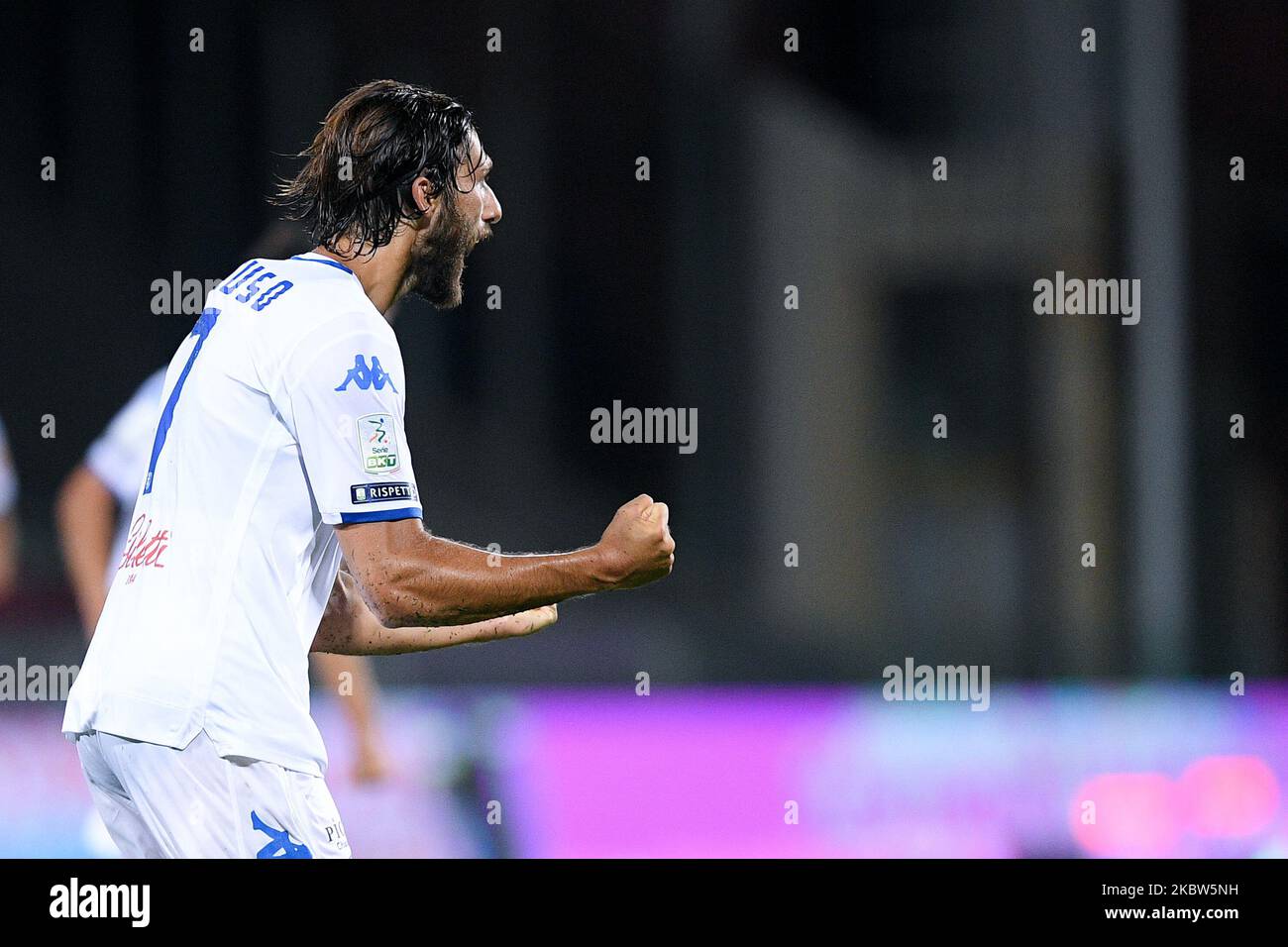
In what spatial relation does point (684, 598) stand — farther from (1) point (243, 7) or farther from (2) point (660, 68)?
(1) point (243, 7)

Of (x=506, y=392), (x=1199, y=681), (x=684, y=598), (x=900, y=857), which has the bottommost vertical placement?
(x=900, y=857)

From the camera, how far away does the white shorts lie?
189 centimetres

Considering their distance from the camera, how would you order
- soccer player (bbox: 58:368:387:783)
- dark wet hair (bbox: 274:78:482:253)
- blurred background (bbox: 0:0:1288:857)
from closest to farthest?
dark wet hair (bbox: 274:78:482:253) < soccer player (bbox: 58:368:387:783) < blurred background (bbox: 0:0:1288:857)

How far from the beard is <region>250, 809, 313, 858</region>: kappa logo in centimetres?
78

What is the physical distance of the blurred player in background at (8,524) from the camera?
4535 millimetres

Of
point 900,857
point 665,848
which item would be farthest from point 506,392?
point 900,857

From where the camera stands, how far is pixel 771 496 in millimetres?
5336

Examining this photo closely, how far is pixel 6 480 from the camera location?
474 centimetres

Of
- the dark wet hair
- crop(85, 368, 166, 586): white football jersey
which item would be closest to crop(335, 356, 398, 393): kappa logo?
the dark wet hair

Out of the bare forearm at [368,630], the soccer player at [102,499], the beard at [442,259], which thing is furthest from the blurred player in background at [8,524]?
the beard at [442,259]

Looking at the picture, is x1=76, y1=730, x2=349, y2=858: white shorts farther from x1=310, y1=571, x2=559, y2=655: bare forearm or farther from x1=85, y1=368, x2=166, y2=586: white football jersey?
x1=85, y1=368, x2=166, y2=586: white football jersey
